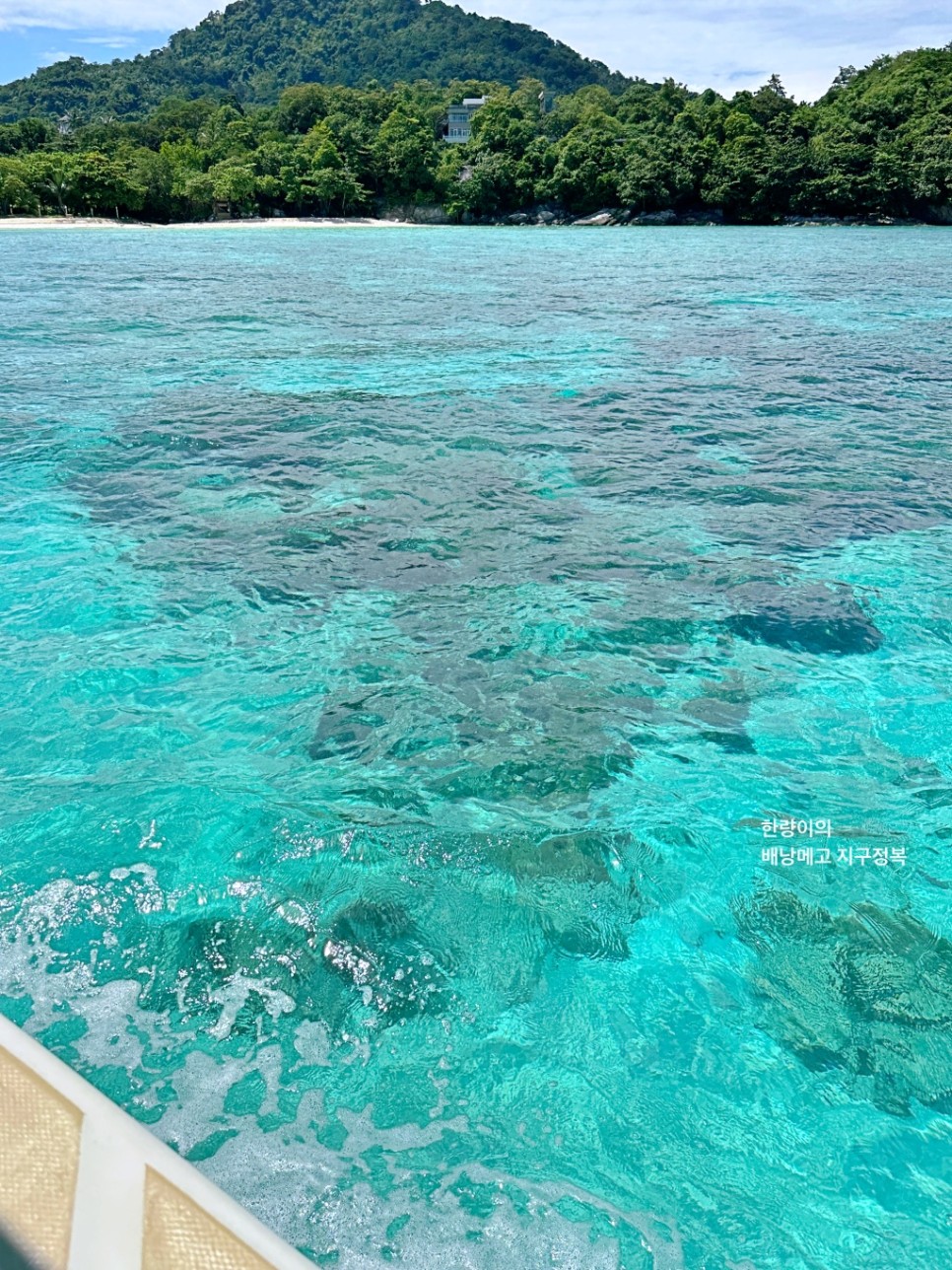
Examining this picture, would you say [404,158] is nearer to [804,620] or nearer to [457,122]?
[457,122]

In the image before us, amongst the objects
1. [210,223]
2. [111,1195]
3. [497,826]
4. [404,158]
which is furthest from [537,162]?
[111,1195]

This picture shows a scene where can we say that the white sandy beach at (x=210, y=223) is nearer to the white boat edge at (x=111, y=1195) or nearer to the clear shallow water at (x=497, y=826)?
the clear shallow water at (x=497, y=826)

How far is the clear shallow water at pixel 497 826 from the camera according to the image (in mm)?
2977

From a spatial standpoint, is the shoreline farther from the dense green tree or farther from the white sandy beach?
the dense green tree

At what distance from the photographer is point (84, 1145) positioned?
1533 millimetres

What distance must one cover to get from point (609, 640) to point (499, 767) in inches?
73.4

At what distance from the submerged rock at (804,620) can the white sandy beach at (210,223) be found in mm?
74409

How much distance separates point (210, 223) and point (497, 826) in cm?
9018

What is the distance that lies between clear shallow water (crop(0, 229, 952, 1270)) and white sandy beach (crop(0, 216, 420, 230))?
7061 centimetres

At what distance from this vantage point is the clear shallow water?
2977 mm

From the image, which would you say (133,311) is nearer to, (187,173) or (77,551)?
(77,551)

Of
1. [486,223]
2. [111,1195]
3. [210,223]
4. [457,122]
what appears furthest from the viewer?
[457,122]

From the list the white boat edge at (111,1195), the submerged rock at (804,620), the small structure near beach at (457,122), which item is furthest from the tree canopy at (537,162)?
the white boat edge at (111,1195)

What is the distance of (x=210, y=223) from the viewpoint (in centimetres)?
8000
